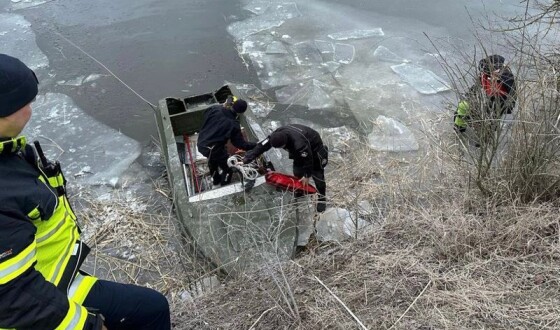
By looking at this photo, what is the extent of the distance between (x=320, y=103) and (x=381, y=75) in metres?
1.55

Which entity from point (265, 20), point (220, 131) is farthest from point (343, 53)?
point (220, 131)

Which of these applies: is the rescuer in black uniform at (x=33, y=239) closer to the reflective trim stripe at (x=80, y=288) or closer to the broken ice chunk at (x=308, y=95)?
the reflective trim stripe at (x=80, y=288)

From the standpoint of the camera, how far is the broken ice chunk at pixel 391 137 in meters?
7.03

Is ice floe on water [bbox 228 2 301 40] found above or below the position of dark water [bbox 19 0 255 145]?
above

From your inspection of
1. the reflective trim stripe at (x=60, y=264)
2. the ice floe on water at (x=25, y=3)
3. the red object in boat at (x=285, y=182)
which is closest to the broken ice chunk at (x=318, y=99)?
the red object in boat at (x=285, y=182)

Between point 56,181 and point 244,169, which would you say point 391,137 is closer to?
point 244,169

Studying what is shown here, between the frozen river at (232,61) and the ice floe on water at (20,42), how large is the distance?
4cm

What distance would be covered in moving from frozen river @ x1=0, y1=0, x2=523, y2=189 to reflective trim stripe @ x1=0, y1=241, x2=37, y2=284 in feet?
16.7

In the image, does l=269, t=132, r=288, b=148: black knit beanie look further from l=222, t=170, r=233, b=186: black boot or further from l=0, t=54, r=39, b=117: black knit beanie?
l=0, t=54, r=39, b=117: black knit beanie

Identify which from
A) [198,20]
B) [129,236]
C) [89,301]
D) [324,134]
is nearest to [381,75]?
[324,134]

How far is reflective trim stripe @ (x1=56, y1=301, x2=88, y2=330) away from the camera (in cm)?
194

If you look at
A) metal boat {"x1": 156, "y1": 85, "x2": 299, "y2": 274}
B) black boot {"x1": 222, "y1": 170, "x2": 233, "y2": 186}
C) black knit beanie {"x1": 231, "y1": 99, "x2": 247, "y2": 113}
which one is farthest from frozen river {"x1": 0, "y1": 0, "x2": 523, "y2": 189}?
black knit beanie {"x1": 231, "y1": 99, "x2": 247, "y2": 113}

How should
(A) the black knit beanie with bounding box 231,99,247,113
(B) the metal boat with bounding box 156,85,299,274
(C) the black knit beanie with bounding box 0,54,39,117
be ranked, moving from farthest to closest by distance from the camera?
(A) the black knit beanie with bounding box 231,99,247,113 < (B) the metal boat with bounding box 156,85,299,274 < (C) the black knit beanie with bounding box 0,54,39,117

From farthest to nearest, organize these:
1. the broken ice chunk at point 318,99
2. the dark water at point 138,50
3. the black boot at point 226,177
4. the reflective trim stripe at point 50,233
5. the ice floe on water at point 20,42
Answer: the ice floe on water at point 20,42 < the dark water at point 138,50 < the broken ice chunk at point 318,99 < the black boot at point 226,177 < the reflective trim stripe at point 50,233
